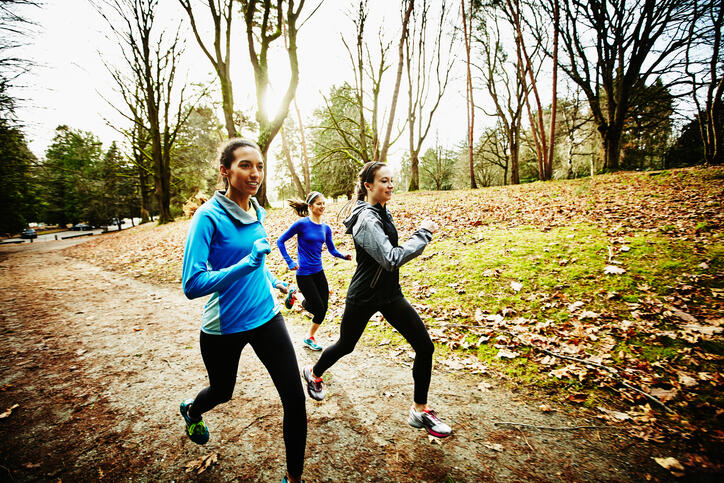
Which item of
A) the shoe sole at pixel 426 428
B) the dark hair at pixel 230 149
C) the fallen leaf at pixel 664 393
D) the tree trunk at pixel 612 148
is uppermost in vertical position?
the tree trunk at pixel 612 148

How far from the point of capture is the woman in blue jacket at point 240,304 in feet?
5.72

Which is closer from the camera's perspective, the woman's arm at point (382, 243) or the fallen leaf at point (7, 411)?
the woman's arm at point (382, 243)

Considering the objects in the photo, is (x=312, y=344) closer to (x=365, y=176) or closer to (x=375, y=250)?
(x=375, y=250)

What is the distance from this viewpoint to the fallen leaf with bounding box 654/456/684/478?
2.13 metres

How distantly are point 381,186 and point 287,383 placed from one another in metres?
1.68

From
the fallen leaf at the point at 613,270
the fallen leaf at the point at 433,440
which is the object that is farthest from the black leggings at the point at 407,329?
the fallen leaf at the point at 613,270

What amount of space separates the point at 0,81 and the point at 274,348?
16.6 m

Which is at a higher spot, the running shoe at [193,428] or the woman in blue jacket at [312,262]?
the woman in blue jacket at [312,262]

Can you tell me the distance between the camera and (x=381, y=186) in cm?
238

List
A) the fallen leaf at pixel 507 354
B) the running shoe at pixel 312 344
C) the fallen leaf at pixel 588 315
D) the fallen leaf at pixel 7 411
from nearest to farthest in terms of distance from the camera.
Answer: the fallen leaf at pixel 7 411, the fallen leaf at pixel 507 354, the fallen leaf at pixel 588 315, the running shoe at pixel 312 344

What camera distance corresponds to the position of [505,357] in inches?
143

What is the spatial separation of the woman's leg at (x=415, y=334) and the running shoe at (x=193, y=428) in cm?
182

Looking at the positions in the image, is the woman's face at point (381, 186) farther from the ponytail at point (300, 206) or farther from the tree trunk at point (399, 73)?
the tree trunk at point (399, 73)

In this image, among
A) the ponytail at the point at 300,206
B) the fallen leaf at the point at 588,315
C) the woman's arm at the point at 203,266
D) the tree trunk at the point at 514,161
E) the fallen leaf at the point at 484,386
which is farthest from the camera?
the tree trunk at the point at 514,161
